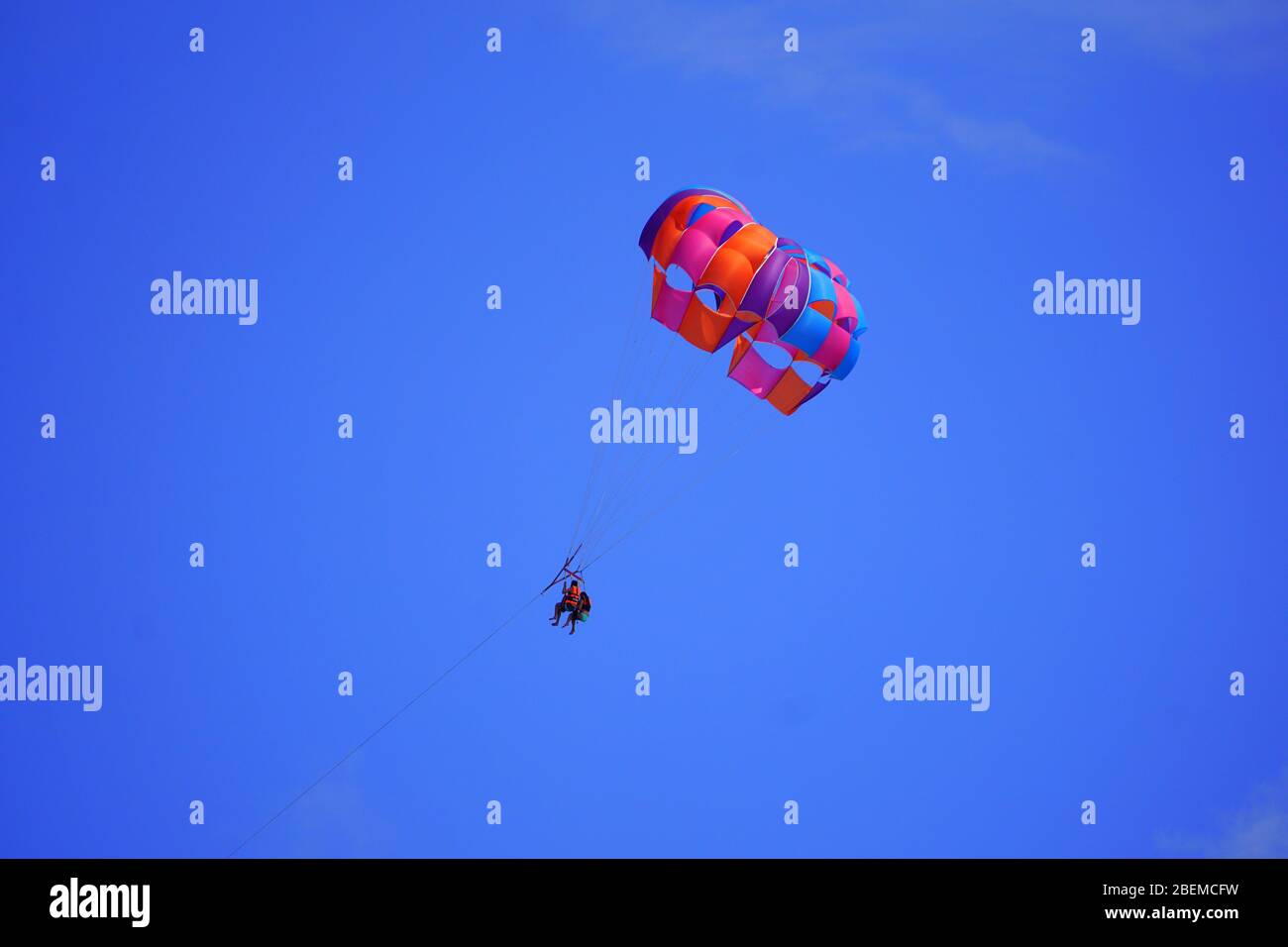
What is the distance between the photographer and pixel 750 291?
1342 inches

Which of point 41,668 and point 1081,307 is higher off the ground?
point 1081,307

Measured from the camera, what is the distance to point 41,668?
4756cm

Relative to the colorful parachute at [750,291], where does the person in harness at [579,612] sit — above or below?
below

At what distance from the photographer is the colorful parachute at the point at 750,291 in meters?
34.2

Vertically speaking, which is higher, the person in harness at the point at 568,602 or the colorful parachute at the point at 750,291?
the colorful parachute at the point at 750,291

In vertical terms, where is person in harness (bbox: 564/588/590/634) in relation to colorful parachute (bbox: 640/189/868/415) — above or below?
below

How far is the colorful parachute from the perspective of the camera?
112 ft

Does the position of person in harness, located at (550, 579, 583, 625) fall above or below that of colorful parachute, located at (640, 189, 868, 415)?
below
